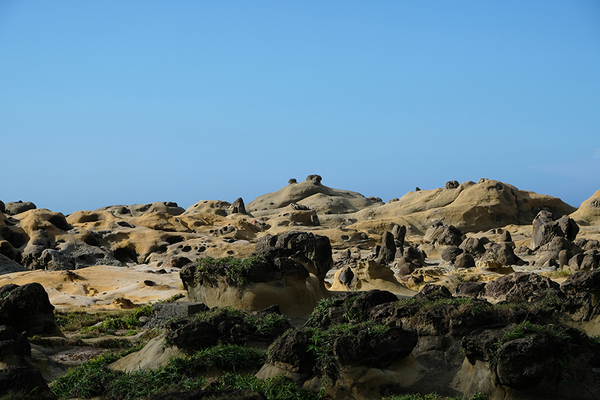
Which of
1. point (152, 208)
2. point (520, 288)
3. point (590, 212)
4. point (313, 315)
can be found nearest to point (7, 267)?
point (313, 315)

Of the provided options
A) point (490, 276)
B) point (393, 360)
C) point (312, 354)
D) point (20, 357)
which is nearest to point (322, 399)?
point (312, 354)

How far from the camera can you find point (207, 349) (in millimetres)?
7418

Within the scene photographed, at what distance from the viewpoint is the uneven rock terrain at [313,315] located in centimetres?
632

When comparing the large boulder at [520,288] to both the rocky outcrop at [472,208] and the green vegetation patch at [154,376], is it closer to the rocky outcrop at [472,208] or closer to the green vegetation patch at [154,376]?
the green vegetation patch at [154,376]

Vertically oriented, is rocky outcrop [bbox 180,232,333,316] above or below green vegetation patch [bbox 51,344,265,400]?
above

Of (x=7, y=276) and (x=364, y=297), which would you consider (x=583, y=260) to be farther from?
(x=7, y=276)

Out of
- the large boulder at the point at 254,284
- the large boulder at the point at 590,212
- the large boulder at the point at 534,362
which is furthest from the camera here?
the large boulder at the point at 590,212

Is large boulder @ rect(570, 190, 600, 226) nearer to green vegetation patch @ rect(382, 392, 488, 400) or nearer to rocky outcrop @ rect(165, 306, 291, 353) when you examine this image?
rocky outcrop @ rect(165, 306, 291, 353)

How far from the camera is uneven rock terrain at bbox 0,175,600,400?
Result: 20.7ft

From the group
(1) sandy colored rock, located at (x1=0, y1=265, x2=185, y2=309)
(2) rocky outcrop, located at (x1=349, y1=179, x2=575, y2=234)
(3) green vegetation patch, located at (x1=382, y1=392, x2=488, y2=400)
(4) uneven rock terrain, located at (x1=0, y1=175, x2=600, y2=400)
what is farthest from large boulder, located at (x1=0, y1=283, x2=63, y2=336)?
(2) rocky outcrop, located at (x1=349, y1=179, x2=575, y2=234)

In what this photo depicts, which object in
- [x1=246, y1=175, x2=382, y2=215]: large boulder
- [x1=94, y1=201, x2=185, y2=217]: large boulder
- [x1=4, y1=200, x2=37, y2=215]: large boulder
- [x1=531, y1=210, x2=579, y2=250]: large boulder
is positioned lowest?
[x1=531, y1=210, x2=579, y2=250]: large boulder

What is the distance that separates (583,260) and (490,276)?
8.83 feet

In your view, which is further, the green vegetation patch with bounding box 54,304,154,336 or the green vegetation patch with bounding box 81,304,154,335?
the green vegetation patch with bounding box 54,304,154,336

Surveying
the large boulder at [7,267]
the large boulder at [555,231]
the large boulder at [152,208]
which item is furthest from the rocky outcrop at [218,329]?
the large boulder at [152,208]
